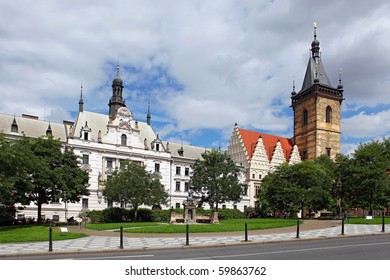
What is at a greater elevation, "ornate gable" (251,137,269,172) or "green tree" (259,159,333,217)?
"ornate gable" (251,137,269,172)

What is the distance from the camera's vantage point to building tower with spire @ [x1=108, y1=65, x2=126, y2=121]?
63000 mm

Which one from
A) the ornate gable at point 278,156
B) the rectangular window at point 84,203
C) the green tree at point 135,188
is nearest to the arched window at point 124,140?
the rectangular window at point 84,203

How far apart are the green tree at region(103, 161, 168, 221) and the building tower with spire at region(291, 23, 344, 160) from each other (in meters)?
49.5

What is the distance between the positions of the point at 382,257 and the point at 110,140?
5081 cm

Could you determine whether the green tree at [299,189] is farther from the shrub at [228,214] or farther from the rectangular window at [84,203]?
the rectangular window at [84,203]

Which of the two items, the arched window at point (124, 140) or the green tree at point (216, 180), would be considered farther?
the arched window at point (124, 140)

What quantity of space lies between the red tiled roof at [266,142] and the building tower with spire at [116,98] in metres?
29.2

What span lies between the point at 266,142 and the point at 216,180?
34.4 meters

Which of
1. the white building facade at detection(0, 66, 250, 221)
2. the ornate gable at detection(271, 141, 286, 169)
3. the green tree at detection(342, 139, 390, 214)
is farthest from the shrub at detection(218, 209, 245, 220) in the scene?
the ornate gable at detection(271, 141, 286, 169)

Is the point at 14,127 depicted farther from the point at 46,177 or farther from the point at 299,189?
the point at 299,189

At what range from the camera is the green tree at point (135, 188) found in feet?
139

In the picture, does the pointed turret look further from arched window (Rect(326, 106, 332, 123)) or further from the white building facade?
arched window (Rect(326, 106, 332, 123))

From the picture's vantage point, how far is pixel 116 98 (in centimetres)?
6328

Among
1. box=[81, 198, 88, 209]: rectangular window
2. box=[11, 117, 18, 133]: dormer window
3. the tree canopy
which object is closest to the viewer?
Result: the tree canopy
